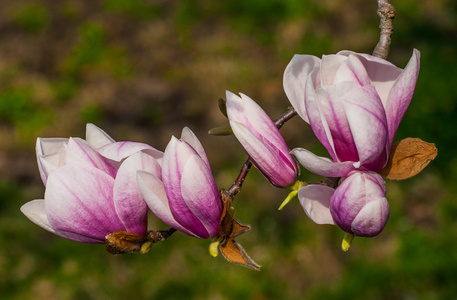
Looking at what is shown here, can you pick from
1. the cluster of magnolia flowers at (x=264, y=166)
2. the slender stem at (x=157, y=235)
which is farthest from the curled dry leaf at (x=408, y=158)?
the slender stem at (x=157, y=235)

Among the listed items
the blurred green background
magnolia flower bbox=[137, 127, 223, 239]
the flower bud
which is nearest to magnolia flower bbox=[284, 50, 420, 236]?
the flower bud

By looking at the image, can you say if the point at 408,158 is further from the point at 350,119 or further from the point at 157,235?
the point at 157,235

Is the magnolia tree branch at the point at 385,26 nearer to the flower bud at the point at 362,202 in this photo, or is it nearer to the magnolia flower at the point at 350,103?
the magnolia flower at the point at 350,103

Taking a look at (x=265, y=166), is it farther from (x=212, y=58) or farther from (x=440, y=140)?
(x=212, y=58)

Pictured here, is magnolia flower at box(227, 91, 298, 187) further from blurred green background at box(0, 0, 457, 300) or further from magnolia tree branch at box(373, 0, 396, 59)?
blurred green background at box(0, 0, 457, 300)

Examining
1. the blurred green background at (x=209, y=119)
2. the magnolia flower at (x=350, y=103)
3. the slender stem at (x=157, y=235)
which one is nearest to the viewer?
the magnolia flower at (x=350, y=103)
